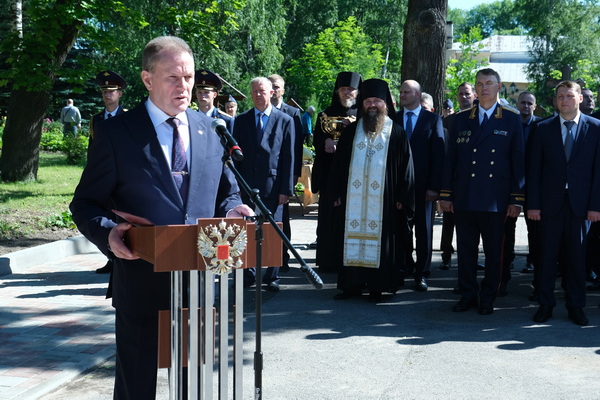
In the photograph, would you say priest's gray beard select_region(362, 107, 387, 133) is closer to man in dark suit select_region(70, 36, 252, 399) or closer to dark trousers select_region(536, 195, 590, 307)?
dark trousers select_region(536, 195, 590, 307)

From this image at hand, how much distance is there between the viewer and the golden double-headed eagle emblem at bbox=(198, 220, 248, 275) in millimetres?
3072

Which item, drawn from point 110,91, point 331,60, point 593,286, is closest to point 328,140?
point 110,91

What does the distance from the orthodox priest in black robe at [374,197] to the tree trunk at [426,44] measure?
3.87 m

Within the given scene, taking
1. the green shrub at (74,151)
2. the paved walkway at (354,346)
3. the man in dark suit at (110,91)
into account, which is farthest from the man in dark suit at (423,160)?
the green shrub at (74,151)

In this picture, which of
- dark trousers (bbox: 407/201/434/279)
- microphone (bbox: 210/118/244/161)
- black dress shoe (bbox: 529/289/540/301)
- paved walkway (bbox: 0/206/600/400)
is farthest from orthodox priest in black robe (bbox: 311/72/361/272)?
microphone (bbox: 210/118/244/161)

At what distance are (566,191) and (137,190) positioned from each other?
16.3 feet

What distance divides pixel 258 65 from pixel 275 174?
36689 mm

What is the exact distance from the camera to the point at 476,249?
7.89 metres

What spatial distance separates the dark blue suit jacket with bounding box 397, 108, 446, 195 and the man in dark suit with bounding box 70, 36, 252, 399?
18.3ft

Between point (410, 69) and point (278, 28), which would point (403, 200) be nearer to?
point (410, 69)

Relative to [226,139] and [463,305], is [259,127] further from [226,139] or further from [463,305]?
[226,139]

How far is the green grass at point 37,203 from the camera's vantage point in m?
12.0

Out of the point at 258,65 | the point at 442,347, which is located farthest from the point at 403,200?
the point at 258,65

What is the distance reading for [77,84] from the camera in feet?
50.3
